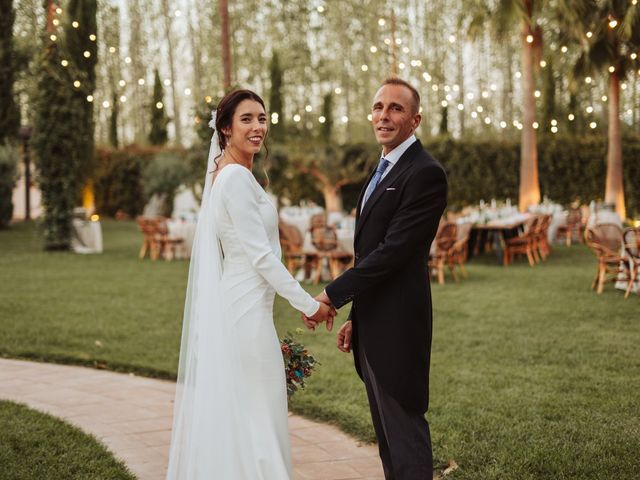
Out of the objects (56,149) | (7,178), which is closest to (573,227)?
A: (56,149)

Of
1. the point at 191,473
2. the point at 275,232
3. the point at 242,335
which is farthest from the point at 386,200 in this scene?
the point at 191,473

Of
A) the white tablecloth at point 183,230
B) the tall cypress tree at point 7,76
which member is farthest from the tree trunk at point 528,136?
the tall cypress tree at point 7,76

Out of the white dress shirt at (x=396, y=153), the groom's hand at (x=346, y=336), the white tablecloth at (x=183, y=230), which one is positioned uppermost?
the white dress shirt at (x=396, y=153)

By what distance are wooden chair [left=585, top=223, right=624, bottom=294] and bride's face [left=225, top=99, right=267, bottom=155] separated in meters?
8.21

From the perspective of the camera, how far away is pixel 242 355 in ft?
10.1

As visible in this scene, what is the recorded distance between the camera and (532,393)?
5355 mm

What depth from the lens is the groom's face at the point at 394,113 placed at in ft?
9.93

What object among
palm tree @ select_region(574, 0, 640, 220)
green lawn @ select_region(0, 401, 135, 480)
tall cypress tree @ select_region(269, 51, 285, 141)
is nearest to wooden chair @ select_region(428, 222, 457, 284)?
green lawn @ select_region(0, 401, 135, 480)

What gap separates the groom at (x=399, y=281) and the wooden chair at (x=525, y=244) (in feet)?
37.6

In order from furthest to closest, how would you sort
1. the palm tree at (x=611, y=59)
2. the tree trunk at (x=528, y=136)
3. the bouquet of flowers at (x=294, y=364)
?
the tree trunk at (x=528, y=136), the palm tree at (x=611, y=59), the bouquet of flowers at (x=294, y=364)

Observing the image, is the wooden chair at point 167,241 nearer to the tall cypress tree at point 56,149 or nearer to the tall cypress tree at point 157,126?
the tall cypress tree at point 56,149

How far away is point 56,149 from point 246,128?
14864 millimetres

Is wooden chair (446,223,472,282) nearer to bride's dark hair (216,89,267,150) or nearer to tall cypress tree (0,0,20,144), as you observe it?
bride's dark hair (216,89,267,150)

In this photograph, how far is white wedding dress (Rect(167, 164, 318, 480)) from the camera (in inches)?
119
